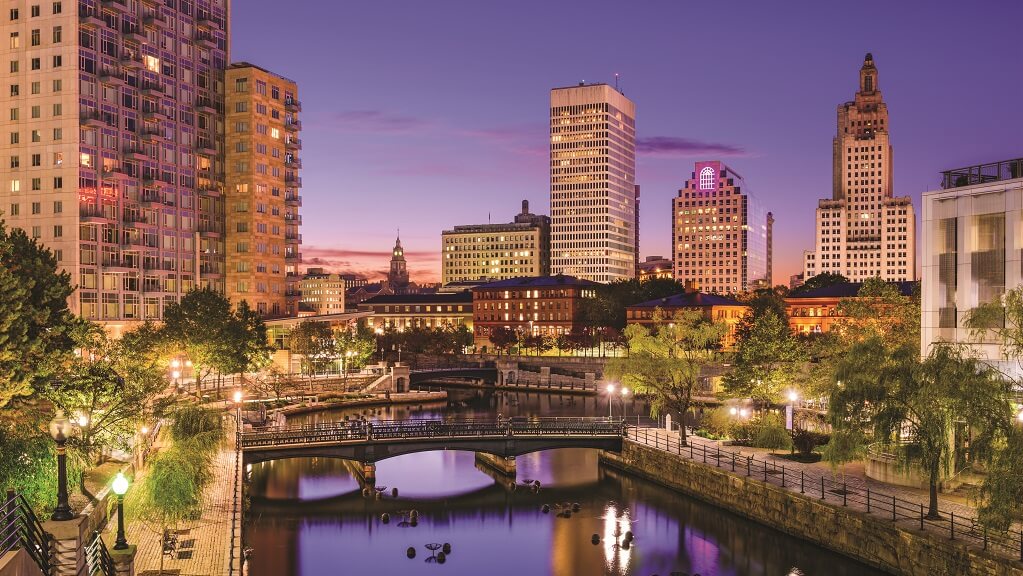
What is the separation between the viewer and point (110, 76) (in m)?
117

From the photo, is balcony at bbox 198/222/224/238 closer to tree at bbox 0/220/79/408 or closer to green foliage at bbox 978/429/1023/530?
tree at bbox 0/220/79/408

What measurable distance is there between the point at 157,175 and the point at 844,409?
10702 cm

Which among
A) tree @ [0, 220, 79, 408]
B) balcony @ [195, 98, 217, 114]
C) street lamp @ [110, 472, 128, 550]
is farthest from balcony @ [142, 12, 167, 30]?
street lamp @ [110, 472, 128, 550]

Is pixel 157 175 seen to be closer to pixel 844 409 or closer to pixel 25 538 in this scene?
pixel 844 409

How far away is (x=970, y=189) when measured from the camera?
54250 mm

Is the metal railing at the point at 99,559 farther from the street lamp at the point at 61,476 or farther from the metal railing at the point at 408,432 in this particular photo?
the metal railing at the point at 408,432

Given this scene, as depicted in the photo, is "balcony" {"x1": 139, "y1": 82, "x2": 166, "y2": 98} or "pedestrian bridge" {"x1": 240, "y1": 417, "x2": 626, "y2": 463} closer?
"pedestrian bridge" {"x1": 240, "y1": 417, "x2": 626, "y2": 463}

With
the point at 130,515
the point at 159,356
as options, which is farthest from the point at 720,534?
the point at 159,356

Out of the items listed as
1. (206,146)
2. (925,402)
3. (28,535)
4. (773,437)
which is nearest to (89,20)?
(206,146)

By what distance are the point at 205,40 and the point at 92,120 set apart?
3023 cm

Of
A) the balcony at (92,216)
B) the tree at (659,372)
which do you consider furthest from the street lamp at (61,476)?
the balcony at (92,216)

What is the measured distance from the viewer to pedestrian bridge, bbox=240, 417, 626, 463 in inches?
2625

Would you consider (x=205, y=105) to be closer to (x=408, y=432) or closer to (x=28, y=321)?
(x=408, y=432)

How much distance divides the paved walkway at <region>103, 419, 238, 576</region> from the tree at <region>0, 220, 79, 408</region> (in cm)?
983
